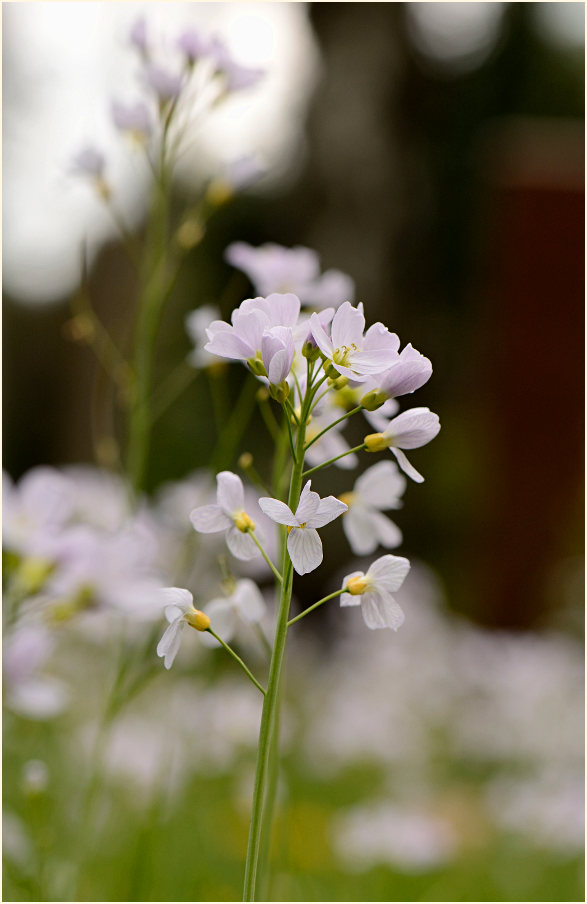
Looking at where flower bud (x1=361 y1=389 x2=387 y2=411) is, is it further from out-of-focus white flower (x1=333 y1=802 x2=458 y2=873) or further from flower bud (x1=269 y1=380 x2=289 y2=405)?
out-of-focus white flower (x1=333 y1=802 x2=458 y2=873)

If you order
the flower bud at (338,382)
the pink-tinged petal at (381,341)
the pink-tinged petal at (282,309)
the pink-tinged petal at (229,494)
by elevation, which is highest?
the pink-tinged petal at (282,309)

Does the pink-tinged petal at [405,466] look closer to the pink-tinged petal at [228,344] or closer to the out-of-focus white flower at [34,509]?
→ the pink-tinged petal at [228,344]

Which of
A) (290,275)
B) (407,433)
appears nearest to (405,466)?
(407,433)

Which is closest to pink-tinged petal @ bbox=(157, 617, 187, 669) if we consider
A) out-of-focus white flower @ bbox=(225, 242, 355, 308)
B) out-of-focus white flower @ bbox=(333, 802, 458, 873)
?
out-of-focus white flower @ bbox=(225, 242, 355, 308)

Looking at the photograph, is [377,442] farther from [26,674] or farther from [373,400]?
[26,674]

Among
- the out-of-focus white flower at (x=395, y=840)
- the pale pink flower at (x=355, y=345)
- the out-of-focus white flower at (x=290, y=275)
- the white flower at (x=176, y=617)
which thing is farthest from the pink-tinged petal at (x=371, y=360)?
the out-of-focus white flower at (x=395, y=840)

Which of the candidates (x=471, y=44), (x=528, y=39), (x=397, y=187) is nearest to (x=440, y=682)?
(x=397, y=187)
